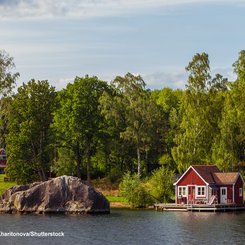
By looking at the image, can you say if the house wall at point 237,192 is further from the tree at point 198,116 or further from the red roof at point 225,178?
the tree at point 198,116

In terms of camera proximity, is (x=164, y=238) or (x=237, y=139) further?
(x=237, y=139)

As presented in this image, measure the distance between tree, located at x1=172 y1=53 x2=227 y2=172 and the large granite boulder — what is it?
2203 centimetres

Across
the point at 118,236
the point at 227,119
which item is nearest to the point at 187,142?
the point at 227,119

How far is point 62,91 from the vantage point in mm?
112312

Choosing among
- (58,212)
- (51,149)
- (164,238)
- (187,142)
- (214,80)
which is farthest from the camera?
(51,149)

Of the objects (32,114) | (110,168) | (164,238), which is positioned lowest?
(164,238)

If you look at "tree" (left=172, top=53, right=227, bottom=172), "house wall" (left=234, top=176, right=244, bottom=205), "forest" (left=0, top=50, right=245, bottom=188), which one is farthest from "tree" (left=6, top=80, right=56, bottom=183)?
"house wall" (left=234, top=176, right=244, bottom=205)

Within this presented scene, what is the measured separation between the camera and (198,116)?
10362 cm

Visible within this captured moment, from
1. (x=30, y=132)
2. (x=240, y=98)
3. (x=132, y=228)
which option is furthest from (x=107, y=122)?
(x=132, y=228)

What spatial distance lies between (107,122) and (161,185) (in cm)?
2276

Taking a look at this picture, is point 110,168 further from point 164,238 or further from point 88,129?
point 164,238

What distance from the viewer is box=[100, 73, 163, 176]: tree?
10656cm

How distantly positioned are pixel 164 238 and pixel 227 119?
4717 cm

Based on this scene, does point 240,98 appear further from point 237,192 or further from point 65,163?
point 65,163
